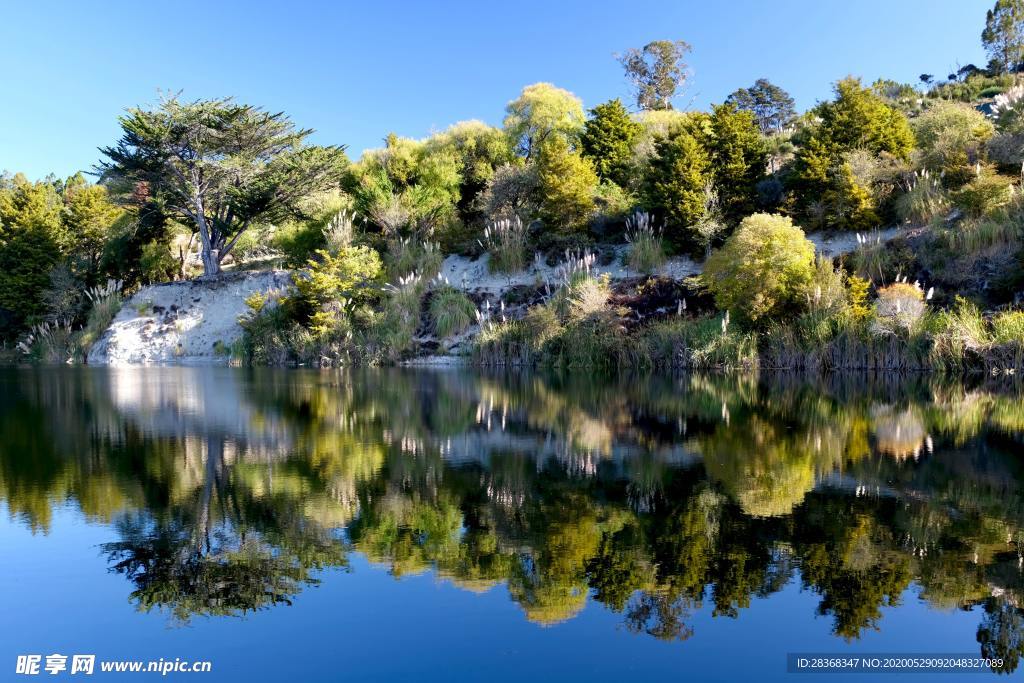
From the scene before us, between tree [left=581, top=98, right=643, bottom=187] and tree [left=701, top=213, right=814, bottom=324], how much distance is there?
1640 cm

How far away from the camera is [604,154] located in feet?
133

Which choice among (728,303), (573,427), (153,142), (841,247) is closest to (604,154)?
(841,247)

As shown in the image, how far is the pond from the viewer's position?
397cm

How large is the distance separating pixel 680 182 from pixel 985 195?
10551 millimetres

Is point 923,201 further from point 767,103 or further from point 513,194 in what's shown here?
point 767,103

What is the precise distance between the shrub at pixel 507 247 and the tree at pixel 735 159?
8728 mm

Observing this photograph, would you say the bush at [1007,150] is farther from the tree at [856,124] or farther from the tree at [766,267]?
the tree at [766,267]

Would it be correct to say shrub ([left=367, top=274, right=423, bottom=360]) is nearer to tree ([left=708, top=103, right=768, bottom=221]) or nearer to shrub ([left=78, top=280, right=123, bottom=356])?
tree ([left=708, top=103, right=768, bottom=221])

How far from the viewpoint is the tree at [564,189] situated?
109 feet

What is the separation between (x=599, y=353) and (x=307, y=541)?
830 inches

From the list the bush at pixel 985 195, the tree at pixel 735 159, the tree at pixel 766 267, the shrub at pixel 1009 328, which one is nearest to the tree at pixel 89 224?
the tree at pixel 735 159

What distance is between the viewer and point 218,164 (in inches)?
1373

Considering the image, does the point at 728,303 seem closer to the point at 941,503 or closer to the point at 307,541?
the point at 941,503

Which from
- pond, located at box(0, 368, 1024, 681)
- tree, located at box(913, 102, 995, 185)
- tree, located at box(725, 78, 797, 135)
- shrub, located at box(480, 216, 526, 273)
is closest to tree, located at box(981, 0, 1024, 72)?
tree, located at box(725, 78, 797, 135)
